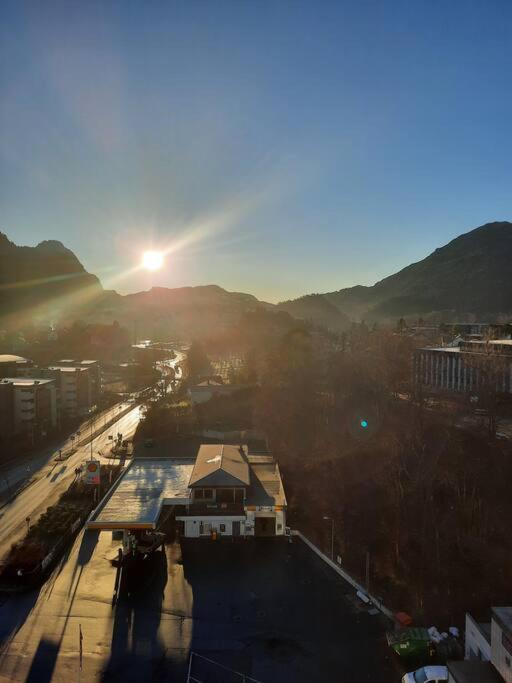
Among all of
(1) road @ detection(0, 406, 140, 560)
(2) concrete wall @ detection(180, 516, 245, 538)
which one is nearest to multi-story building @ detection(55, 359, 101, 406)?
(1) road @ detection(0, 406, 140, 560)

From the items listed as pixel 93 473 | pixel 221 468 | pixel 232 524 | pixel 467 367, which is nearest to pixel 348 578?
pixel 232 524

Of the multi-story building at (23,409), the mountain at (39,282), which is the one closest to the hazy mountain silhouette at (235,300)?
the mountain at (39,282)

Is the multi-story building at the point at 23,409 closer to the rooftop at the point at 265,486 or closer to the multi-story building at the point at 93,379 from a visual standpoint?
the multi-story building at the point at 93,379

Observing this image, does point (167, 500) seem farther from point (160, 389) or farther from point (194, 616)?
point (160, 389)

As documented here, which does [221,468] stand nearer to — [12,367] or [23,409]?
[23,409]

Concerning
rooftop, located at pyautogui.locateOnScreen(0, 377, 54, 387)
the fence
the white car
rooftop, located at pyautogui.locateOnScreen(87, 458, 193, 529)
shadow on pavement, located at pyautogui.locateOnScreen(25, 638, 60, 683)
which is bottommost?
the fence

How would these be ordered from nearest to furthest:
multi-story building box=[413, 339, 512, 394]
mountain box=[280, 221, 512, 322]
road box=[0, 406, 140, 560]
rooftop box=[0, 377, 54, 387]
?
road box=[0, 406, 140, 560]
multi-story building box=[413, 339, 512, 394]
rooftop box=[0, 377, 54, 387]
mountain box=[280, 221, 512, 322]

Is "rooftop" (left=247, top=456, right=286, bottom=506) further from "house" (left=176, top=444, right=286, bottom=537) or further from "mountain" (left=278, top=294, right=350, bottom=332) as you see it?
"mountain" (left=278, top=294, right=350, bottom=332)
